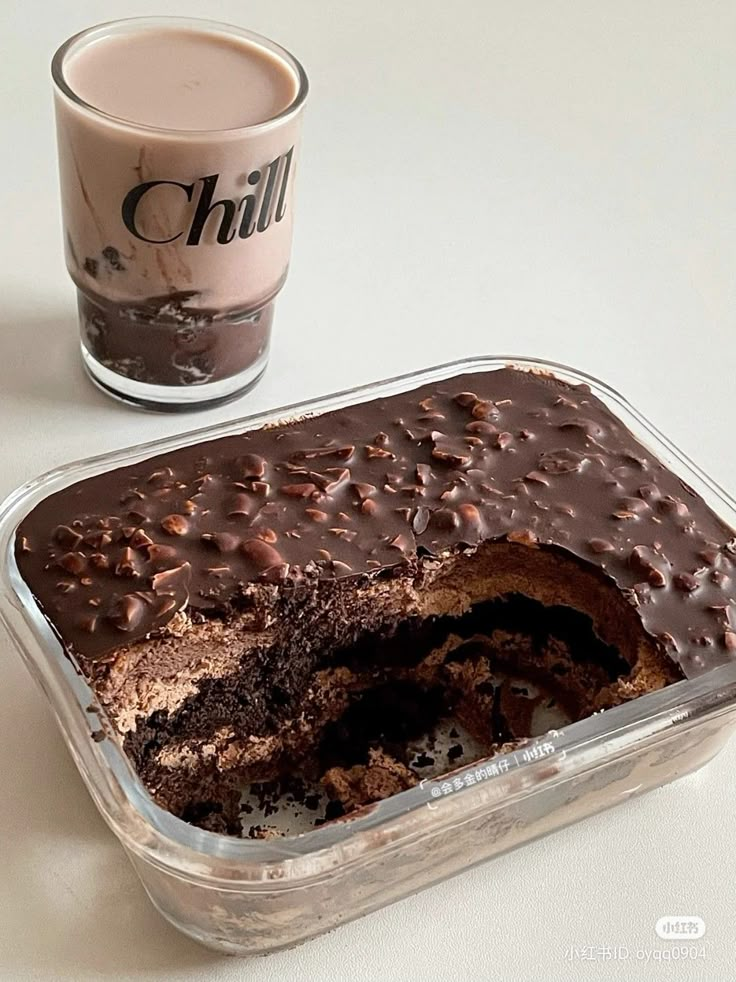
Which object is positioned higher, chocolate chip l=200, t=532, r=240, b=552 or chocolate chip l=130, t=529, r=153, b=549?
chocolate chip l=200, t=532, r=240, b=552

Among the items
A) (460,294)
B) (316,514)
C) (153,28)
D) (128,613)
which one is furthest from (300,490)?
(460,294)

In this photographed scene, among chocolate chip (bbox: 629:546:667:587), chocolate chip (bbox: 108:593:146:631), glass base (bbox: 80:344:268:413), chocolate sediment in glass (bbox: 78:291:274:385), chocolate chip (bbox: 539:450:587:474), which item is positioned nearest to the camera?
chocolate chip (bbox: 108:593:146:631)

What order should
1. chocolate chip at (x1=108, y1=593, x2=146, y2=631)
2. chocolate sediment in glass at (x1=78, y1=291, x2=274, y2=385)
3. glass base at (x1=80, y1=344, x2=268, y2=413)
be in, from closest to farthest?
chocolate chip at (x1=108, y1=593, x2=146, y2=631) → chocolate sediment in glass at (x1=78, y1=291, x2=274, y2=385) → glass base at (x1=80, y1=344, x2=268, y2=413)

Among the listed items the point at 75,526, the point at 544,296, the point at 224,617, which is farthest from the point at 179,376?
the point at 544,296

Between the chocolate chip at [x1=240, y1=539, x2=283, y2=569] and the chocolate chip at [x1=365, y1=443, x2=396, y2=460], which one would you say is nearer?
the chocolate chip at [x1=240, y1=539, x2=283, y2=569]

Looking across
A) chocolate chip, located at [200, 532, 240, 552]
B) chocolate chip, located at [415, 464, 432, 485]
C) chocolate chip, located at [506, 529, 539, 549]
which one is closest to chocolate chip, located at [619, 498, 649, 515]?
chocolate chip, located at [506, 529, 539, 549]

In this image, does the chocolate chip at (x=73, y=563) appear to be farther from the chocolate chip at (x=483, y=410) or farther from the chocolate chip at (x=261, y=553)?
the chocolate chip at (x=483, y=410)

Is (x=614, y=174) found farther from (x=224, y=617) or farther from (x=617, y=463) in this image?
(x=224, y=617)

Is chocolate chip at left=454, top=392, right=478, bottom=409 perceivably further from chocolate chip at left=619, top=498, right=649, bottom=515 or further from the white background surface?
the white background surface
